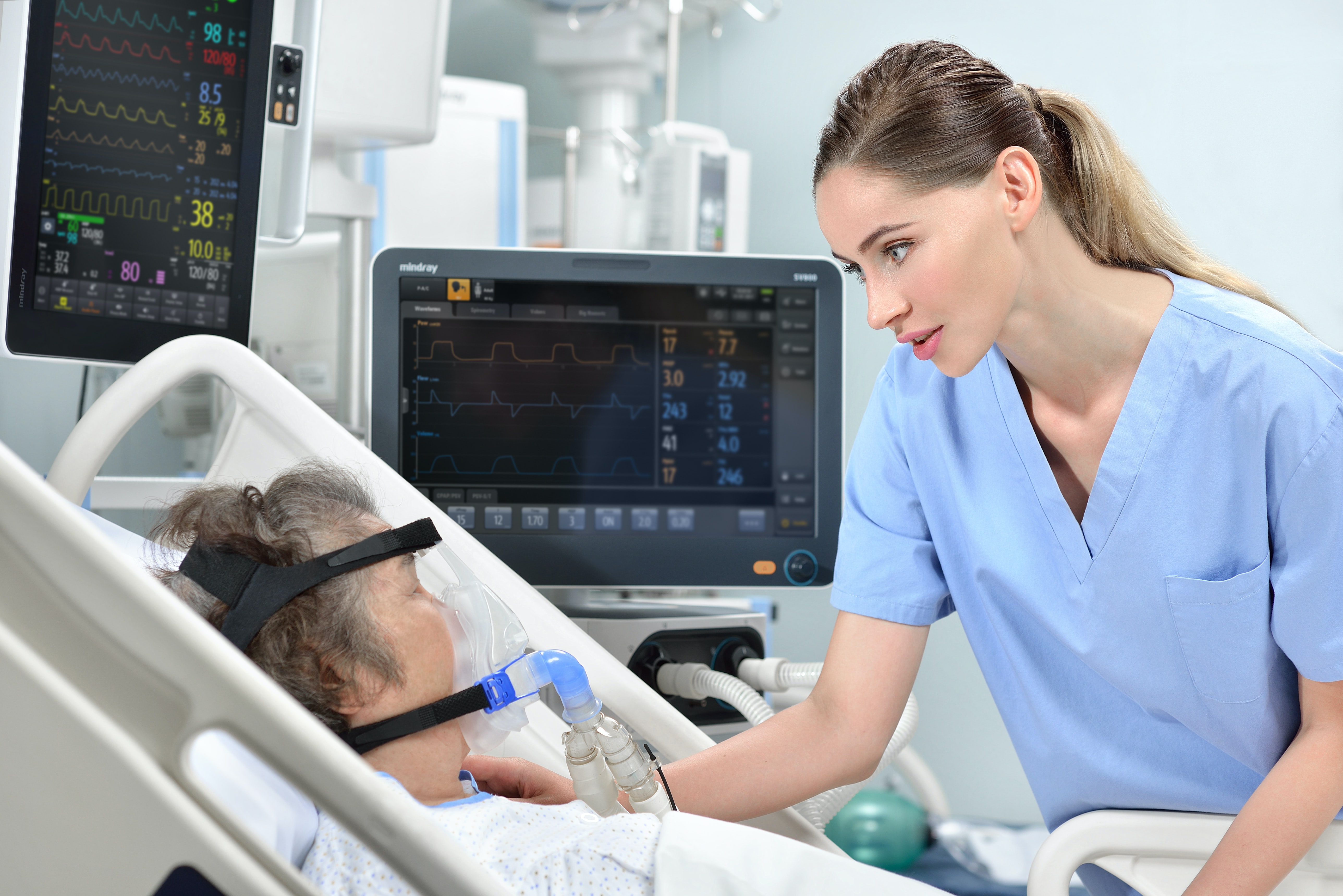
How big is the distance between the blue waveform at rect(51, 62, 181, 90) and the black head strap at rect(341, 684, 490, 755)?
0.81m

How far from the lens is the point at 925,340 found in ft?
3.45

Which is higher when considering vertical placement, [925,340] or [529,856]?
[925,340]

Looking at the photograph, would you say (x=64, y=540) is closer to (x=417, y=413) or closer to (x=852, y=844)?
(x=417, y=413)

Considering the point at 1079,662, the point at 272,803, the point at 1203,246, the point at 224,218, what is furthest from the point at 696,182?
the point at 272,803

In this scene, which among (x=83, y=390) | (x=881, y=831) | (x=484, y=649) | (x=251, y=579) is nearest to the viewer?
(x=251, y=579)

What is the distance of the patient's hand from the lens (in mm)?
1021

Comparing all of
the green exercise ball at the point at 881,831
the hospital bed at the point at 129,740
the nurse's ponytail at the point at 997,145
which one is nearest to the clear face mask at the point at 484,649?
the hospital bed at the point at 129,740

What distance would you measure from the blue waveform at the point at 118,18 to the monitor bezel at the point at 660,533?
423mm

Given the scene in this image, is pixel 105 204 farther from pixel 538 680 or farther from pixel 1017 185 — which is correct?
pixel 1017 185

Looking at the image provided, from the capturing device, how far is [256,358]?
3.84 ft

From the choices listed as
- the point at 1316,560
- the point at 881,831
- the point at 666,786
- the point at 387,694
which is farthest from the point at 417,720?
the point at 881,831

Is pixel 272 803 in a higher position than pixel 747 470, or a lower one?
lower

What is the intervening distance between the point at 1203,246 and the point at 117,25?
2.22m

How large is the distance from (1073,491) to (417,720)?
75cm
